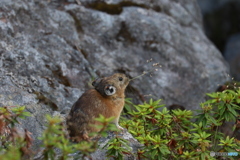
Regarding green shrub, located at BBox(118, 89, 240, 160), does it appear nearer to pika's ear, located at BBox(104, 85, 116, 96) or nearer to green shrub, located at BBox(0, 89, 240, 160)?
green shrub, located at BBox(0, 89, 240, 160)

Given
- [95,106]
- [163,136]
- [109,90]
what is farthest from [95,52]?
[163,136]

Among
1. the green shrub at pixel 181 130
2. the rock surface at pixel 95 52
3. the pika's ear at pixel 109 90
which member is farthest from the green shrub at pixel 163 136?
the rock surface at pixel 95 52

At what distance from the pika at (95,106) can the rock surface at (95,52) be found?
0.83 metres

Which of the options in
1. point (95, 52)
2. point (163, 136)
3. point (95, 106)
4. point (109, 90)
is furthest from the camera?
point (95, 52)

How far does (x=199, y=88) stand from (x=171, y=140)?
3.44 m

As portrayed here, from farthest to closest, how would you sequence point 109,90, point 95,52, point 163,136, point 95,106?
point 95,52 → point 109,90 → point 163,136 → point 95,106

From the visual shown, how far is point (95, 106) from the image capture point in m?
5.20

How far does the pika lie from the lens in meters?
4.95

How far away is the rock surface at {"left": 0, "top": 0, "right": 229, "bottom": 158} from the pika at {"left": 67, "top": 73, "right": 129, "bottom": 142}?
828 millimetres

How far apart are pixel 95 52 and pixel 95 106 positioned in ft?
8.33

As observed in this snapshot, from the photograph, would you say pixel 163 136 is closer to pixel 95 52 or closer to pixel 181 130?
pixel 181 130

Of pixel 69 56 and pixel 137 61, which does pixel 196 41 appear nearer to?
pixel 137 61

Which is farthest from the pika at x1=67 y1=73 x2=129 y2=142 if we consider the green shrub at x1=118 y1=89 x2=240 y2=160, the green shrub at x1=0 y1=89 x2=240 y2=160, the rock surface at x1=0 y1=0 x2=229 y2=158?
the rock surface at x1=0 y1=0 x2=229 y2=158

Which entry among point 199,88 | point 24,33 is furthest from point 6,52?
point 199,88
